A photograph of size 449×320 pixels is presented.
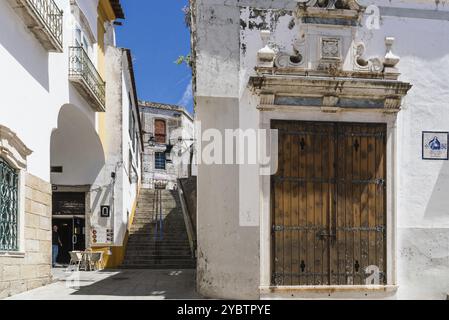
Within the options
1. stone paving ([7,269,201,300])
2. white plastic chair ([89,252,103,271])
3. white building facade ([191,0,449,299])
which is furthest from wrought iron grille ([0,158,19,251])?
white plastic chair ([89,252,103,271])

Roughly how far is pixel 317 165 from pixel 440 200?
2297mm

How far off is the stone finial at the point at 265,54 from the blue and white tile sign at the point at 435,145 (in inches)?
116

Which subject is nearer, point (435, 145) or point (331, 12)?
point (331, 12)

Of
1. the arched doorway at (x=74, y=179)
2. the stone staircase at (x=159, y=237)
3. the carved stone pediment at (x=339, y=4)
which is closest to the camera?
the carved stone pediment at (x=339, y=4)

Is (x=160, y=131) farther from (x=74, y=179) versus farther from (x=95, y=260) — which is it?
(x=95, y=260)

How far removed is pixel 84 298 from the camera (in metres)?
9.28

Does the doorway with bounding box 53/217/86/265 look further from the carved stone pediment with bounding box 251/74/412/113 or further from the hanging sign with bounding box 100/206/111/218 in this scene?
the carved stone pediment with bounding box 251/74/412/113

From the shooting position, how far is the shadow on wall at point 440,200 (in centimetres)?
962

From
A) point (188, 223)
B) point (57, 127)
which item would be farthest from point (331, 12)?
point (188, 223)

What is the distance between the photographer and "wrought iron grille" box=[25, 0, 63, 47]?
34.0 feet

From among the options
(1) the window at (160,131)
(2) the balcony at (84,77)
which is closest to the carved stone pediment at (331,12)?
(2) the balcony at (84,77)

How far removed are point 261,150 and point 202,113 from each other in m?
1.14

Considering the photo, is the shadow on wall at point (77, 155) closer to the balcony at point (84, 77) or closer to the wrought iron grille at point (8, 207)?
the balcony at point (84, 77)

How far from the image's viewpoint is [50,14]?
11484 mm
